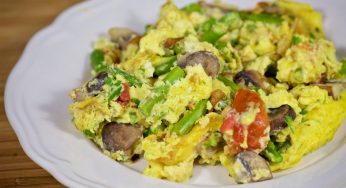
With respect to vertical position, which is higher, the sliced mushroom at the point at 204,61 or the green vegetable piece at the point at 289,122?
the sliced mushroom at the point at 204,61

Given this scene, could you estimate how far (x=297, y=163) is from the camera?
280 cm

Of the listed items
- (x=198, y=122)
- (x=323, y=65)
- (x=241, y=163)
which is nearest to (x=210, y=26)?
(x=323, y=65)

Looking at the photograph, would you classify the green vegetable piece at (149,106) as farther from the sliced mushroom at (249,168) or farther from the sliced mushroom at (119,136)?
the sliced mushroom at (249,168)

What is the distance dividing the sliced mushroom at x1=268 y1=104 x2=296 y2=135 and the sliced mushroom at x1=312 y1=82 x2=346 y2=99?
458mm

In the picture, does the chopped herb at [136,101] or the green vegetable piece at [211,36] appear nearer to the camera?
the chopped herb at [136,101]

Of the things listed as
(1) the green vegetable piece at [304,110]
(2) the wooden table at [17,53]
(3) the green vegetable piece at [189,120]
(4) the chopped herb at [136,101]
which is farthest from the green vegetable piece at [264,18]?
(2) the wooden table at [17,53]

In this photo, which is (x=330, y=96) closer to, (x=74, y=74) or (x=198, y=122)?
(x=198, y=122)

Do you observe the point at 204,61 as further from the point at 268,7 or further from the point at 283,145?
the point at 268,7

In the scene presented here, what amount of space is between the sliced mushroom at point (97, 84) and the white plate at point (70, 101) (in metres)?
0.26

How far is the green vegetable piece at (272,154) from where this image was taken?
8.94 ft

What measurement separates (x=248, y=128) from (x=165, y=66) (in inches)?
27.2

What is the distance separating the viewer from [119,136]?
281cm

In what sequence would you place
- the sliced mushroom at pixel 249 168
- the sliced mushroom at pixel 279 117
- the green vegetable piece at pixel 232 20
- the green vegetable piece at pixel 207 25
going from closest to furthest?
the sliced mushroom at pixel 249 168 < the sliced mushroom at pixel 279 117 < the green vegetable piece at pixel 207 25 < the green vegetable piece at pixel 232 20

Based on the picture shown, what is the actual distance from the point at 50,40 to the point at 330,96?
184cm
